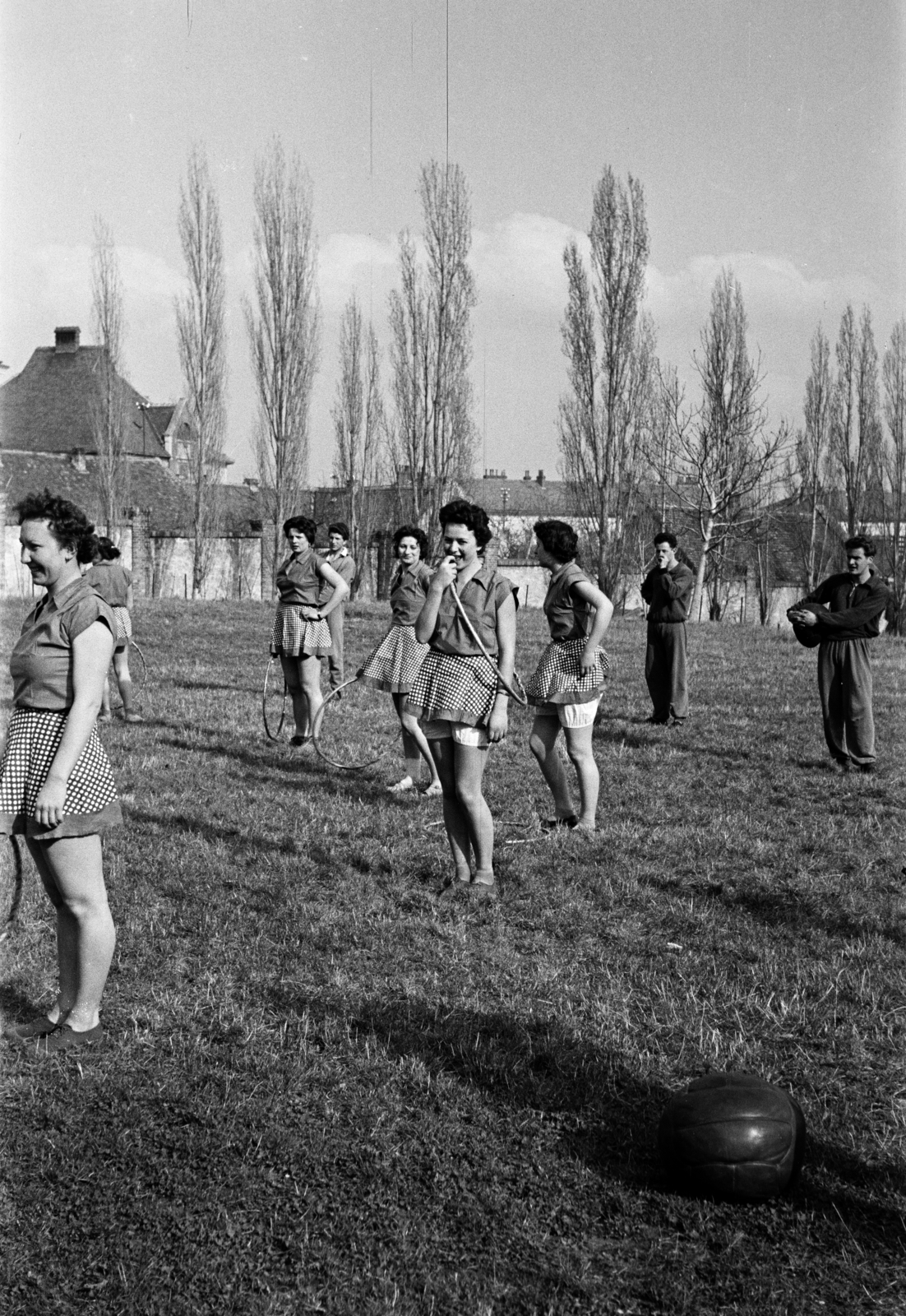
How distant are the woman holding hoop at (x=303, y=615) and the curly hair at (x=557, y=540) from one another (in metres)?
3.06

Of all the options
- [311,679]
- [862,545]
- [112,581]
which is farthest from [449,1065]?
[112,581]

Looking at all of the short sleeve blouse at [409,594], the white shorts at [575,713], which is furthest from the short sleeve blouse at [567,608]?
the short sleeve blouse at [409,594]

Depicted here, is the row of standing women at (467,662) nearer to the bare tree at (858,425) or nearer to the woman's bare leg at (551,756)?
the woman's bare leg at (551,756)

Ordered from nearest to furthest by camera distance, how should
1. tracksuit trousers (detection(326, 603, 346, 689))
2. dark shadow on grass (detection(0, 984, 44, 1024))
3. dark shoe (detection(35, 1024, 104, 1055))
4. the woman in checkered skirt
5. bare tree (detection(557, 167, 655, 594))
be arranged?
the woman in checkered skirt, dark shoe (detection(35, 1024, 104, 1055)), dark shadow on grass (detection(0, 984, 44, 1024)), tracksuit trousers (detection(326, 603, 346, 689)), bare tree (detection(557, 167, 655, 594))

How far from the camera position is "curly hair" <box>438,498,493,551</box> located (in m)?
6.67

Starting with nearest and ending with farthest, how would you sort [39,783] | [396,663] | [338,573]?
[39,783] → [396,663] → [338,573]

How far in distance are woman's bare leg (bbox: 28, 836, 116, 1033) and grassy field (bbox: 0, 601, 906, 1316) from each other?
0.70 ft

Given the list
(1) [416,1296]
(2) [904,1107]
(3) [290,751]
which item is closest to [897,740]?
(3) [290,751]

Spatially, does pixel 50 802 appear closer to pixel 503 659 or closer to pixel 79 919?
pixel 79 919

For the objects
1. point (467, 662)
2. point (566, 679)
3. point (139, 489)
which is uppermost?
point (139, 489)

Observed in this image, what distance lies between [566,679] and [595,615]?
48cm

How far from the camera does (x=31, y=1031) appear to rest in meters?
4.75

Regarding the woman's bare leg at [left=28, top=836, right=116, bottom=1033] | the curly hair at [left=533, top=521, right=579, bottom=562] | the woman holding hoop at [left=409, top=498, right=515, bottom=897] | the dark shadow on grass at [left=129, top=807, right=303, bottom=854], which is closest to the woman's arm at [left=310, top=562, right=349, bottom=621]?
the dark shadow on grass at [left=129, top=807, right=303, bottom=854]

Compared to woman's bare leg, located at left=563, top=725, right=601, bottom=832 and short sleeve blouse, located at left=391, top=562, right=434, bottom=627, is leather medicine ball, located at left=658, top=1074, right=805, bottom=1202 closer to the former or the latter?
woman's bare leg, located at left=563, top=725, right=601, bottom=832
